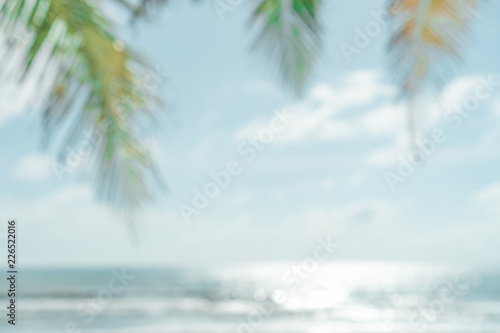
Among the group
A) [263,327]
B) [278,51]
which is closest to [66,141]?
[278,51]

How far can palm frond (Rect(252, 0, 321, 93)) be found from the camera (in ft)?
11.2

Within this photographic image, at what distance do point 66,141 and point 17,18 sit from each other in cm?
53

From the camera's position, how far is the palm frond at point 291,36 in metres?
3.42

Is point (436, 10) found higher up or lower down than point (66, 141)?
higher up

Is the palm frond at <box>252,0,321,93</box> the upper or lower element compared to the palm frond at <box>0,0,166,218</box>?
upper

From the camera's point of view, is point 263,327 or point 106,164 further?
point 263,327

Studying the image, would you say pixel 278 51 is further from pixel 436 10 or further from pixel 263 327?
pixel 263 327

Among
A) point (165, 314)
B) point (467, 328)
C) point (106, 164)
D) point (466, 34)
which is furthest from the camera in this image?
point (165, 314)

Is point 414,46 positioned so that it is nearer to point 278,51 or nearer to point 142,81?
point 278,51

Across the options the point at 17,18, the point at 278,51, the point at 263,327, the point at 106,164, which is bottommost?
the point at 106,164

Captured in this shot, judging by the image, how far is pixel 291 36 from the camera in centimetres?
346

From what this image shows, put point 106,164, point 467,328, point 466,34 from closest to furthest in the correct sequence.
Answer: point 106,164 → point 466,34 → point 467,328

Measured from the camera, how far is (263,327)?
21562mm

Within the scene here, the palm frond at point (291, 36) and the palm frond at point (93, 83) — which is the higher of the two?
the palm frond at point (291, 36)
